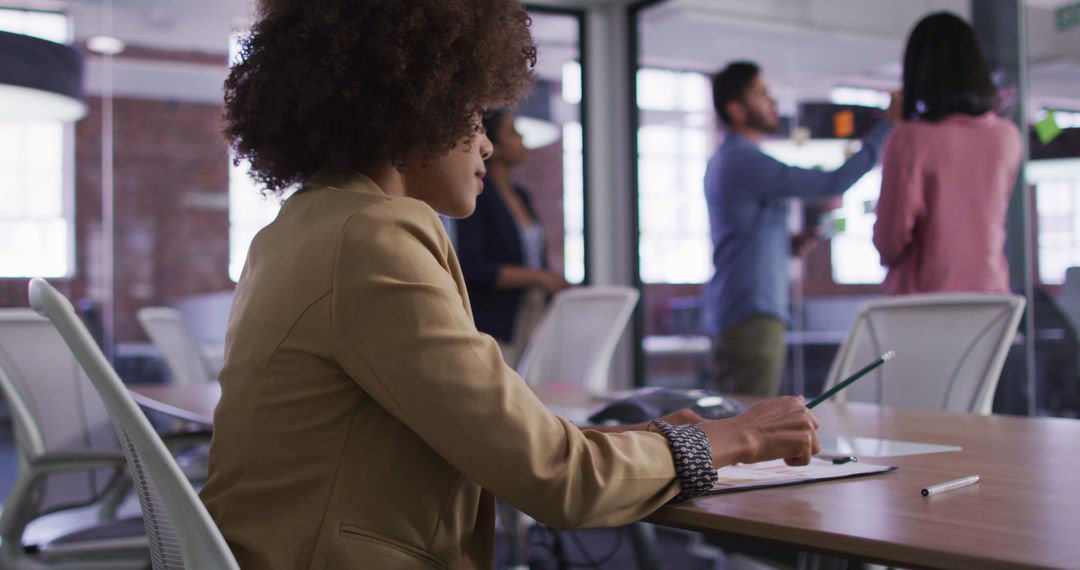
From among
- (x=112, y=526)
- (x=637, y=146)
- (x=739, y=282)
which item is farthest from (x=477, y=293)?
(x=112, y=526)

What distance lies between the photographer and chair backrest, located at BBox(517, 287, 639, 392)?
145 inches

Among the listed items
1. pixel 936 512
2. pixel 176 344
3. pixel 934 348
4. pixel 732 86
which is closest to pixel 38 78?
pixel 176 344

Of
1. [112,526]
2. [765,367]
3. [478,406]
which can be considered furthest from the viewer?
[765,367]

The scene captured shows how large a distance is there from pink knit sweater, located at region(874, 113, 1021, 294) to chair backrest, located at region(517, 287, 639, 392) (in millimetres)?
911

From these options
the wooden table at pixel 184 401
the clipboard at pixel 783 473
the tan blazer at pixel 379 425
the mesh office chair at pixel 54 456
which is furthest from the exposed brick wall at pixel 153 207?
the clipboard at pixel 783 473

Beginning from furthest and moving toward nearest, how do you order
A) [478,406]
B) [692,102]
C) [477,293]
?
[692,102] < [477,293] < [478,406]

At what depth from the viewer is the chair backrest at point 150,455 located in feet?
3.19

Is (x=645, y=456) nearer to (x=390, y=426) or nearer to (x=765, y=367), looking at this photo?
→ (x=390, y=426)

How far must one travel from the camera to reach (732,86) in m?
4.21

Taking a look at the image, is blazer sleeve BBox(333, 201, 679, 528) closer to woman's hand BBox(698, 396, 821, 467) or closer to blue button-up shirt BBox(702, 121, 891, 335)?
woman's hand BBox(698, 396, 821, 467)

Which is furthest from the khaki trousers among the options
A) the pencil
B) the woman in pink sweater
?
the pencil

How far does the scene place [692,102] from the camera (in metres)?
5.42

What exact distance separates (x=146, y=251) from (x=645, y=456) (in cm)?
499

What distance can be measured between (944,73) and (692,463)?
2.74 m
